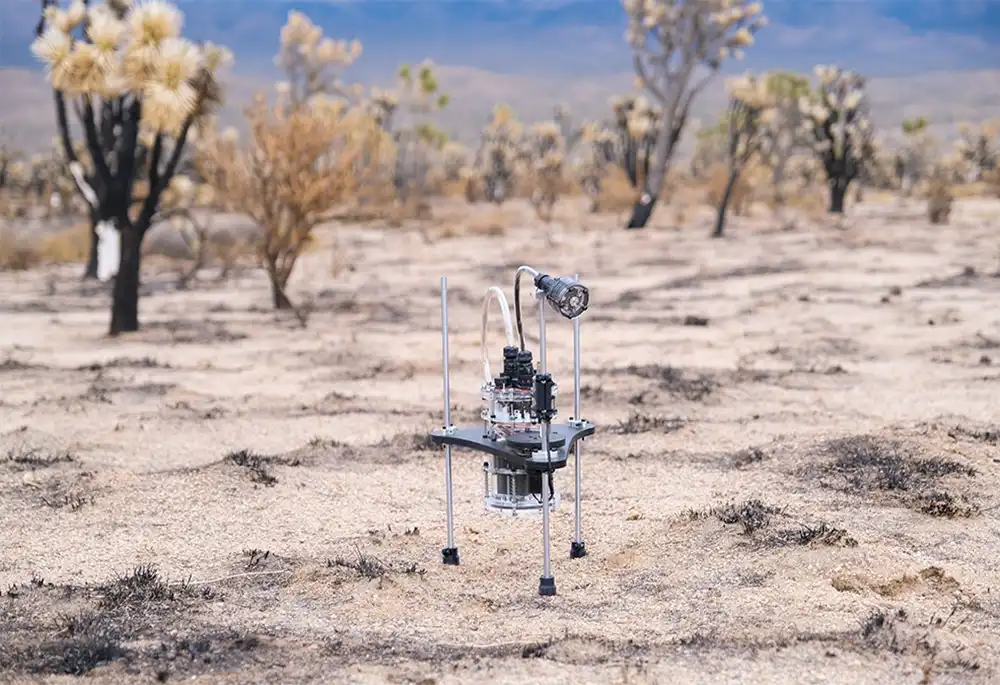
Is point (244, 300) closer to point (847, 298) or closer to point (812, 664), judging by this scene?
point (847, 298)

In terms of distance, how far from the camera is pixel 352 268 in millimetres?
19453

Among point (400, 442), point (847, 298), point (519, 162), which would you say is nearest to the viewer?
point (400, 442)

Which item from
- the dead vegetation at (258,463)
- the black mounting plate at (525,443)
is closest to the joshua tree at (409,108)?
the dead vegetation at (258,463)

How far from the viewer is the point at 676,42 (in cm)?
2834

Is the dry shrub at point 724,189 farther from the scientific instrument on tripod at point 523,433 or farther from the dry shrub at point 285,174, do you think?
the scientific instrument on tripod at point 523,433

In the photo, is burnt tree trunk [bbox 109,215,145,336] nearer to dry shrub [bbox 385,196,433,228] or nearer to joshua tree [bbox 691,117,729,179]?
dry shrub [bbox 385,196,433,228]

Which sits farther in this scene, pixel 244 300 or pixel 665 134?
pixel 665 134

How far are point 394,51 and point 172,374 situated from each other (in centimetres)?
17499

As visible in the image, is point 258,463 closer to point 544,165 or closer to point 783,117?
point 544,165

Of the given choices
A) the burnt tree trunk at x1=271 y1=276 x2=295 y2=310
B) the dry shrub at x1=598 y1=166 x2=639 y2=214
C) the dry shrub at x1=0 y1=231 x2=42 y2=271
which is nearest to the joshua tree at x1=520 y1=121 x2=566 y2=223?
the dry shrub at x1=598 y1=166 x2=639 y2=214

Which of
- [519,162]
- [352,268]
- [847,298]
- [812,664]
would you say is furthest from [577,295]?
[519,162]

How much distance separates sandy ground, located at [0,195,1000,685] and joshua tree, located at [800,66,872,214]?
20.4 m

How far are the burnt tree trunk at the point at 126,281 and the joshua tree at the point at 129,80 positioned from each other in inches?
0.4

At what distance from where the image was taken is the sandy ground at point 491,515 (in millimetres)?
3990
